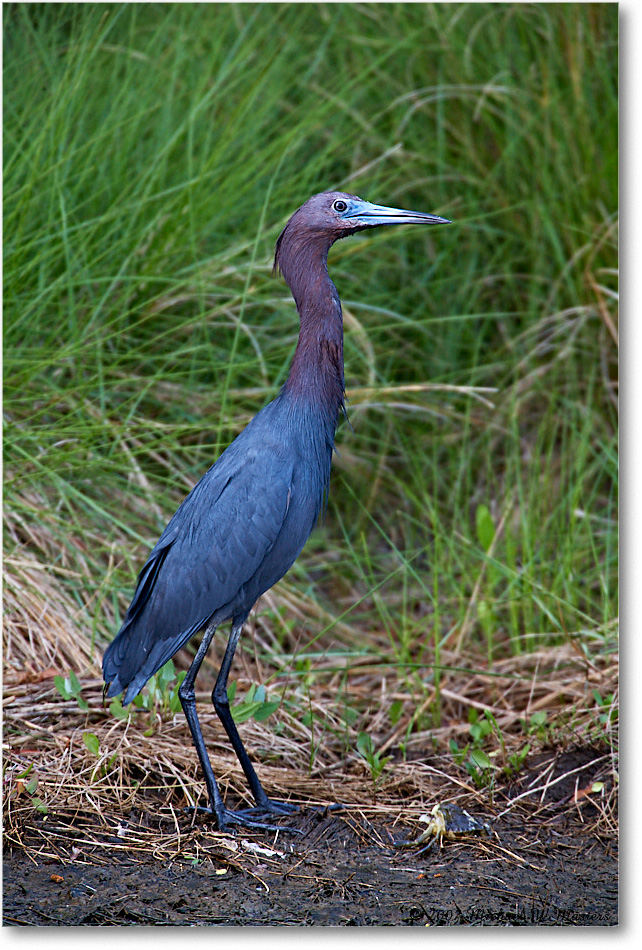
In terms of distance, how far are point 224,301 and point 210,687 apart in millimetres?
1155

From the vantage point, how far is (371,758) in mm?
2326

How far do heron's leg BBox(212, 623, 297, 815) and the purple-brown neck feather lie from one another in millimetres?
555

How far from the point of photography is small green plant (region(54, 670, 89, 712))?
2.29 meters

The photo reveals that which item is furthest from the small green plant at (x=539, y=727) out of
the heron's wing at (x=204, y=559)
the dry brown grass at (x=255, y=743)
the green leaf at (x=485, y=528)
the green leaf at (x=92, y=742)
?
the green leaf at (x=92, y=742)

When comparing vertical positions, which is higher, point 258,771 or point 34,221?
point 34,221

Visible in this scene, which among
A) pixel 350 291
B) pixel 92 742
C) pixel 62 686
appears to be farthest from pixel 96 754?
pixel 350 291

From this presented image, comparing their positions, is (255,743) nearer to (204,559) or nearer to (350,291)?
(204,559)

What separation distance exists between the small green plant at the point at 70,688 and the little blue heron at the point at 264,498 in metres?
0.11

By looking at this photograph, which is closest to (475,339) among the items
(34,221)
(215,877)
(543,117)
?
(543,117)

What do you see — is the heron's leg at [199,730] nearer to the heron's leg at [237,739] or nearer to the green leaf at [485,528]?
the heron's leg at [237,739]

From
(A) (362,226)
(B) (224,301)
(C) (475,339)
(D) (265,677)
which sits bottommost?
(D) (265,677)

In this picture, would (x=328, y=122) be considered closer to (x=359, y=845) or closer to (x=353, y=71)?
(x=353, y=71)

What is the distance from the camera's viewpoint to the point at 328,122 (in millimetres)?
3355

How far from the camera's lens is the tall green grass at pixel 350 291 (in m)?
2.79
